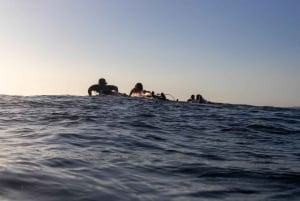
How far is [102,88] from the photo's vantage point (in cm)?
3222

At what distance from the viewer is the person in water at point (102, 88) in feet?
105

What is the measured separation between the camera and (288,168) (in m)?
6.02

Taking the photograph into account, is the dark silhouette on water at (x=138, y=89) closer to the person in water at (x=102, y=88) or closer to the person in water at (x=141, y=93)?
the person in water at (x=141, y=93)

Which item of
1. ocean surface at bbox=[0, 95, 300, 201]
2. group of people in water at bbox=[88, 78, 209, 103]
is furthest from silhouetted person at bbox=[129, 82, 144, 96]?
ocean surface at bbox=[0, 95, 300, 201]

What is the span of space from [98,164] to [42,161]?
0.72 m

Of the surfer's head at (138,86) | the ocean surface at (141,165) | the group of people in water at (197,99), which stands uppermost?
the surfer's head at (138,86)

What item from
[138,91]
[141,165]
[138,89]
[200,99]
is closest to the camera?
[141,165]

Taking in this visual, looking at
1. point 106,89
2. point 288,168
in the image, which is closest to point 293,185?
point 288,168

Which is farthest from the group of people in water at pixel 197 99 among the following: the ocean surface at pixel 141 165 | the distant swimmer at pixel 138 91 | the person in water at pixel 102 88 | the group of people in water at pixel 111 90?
the ocean surface at pixel 141 165

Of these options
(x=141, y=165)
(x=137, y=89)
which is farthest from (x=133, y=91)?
(x=141, y=165)

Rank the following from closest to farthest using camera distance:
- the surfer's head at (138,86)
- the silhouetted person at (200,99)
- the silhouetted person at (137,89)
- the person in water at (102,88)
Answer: the silhouetted person at (200,99), the silhouetted person at (137,89), the surfer's head at (138,86), the person in water at (102,88)

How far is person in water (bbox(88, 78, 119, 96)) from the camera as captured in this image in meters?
31.9

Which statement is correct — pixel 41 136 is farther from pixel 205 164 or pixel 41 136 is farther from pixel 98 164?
pixel 205 164

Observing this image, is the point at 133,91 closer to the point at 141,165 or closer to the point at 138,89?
the point at 138,89
